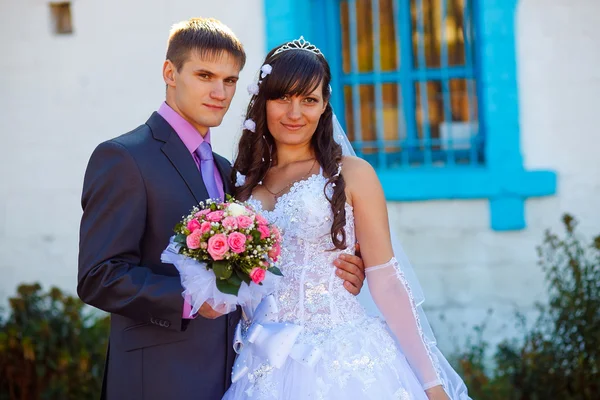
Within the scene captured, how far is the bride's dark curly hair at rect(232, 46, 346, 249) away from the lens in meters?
3.37

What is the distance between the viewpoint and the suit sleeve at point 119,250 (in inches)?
115

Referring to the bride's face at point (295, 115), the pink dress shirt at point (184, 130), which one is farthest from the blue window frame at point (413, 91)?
the pink dress shirt at point (184, 130)

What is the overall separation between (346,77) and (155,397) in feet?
11.7

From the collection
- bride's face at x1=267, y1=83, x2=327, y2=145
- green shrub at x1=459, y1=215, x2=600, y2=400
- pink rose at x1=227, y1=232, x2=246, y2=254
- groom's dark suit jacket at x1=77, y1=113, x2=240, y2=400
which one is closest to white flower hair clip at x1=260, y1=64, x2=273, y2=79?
bride's face at x1=267, y1=83, x2=327, y2=145

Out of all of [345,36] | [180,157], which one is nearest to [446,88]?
[345,36]

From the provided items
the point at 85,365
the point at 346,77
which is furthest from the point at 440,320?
the point at 85,365

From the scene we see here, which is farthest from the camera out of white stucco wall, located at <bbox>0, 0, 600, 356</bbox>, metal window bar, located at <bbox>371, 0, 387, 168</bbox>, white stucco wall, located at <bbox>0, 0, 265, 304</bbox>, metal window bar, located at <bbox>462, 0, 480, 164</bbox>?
white stucco wall, located at <bbox>0, 0, 265, 304</bbox>

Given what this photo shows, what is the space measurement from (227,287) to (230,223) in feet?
0.72

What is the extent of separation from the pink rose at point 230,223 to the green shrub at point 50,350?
280 cm

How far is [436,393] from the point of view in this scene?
11.0 ft

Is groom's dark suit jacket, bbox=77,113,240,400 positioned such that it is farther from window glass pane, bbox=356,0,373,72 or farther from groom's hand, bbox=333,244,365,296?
window glass pane, bbox=356,0,373,72

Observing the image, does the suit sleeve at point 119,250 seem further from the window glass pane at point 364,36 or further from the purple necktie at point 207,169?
the window glass pane at point 364,36

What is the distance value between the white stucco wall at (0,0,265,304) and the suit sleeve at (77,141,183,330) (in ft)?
10.6

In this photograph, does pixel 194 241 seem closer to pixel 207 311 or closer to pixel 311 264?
pixel 207 311
